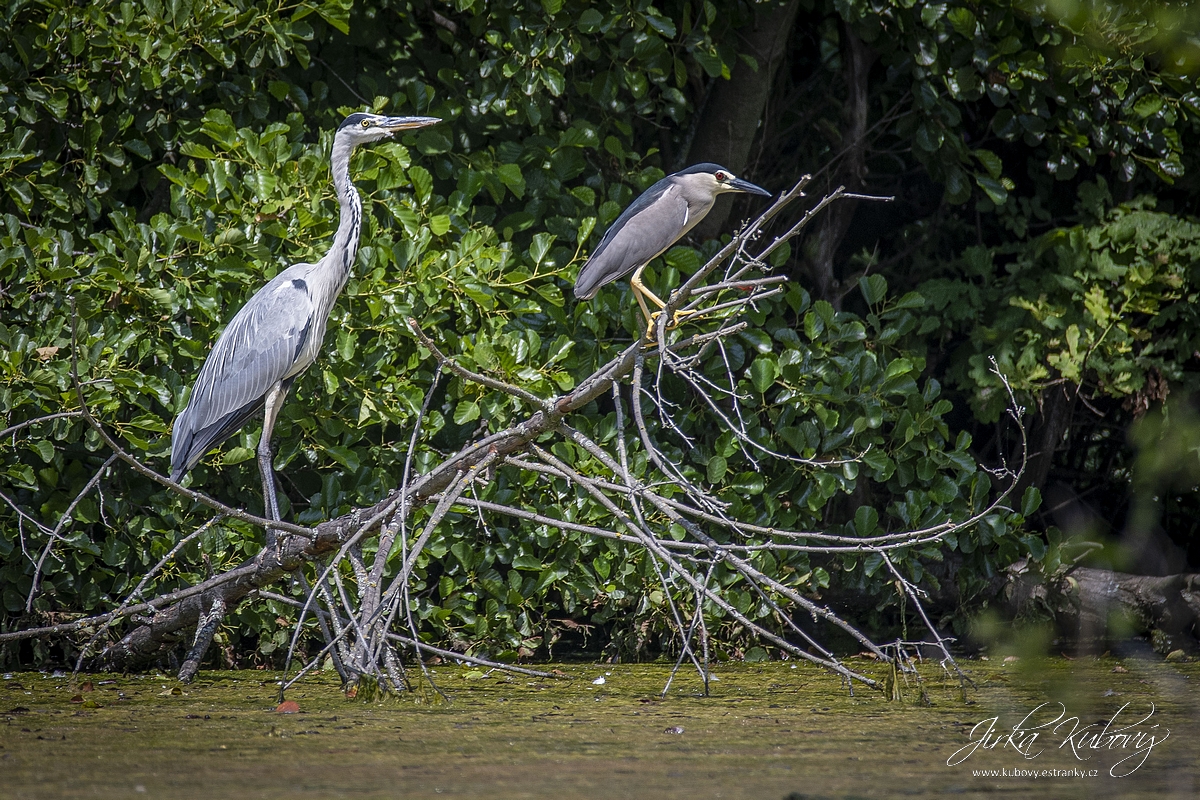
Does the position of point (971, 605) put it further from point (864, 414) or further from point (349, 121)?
point (349, 121)

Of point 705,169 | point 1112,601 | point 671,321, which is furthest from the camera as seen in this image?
point 1112,601

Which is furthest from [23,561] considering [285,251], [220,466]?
[285,251]

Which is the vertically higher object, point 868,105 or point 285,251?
point 868,105

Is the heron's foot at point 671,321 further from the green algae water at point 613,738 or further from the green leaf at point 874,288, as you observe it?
the green algae water at point 613,738

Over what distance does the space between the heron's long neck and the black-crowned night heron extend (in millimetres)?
886

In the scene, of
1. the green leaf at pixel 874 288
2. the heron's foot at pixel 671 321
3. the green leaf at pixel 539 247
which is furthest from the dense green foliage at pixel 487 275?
the heron's foot at pixel 671 321

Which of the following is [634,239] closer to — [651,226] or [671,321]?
[651,226]

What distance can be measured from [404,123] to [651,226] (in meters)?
1.03

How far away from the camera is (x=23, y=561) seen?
13.6 feet

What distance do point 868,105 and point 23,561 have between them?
14.4ft

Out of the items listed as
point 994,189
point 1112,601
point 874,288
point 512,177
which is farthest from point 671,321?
point 1112,601

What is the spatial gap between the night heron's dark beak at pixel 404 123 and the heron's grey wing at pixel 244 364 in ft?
2.22

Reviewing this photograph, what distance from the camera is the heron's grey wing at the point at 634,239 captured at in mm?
4094

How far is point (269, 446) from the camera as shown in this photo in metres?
4.06
